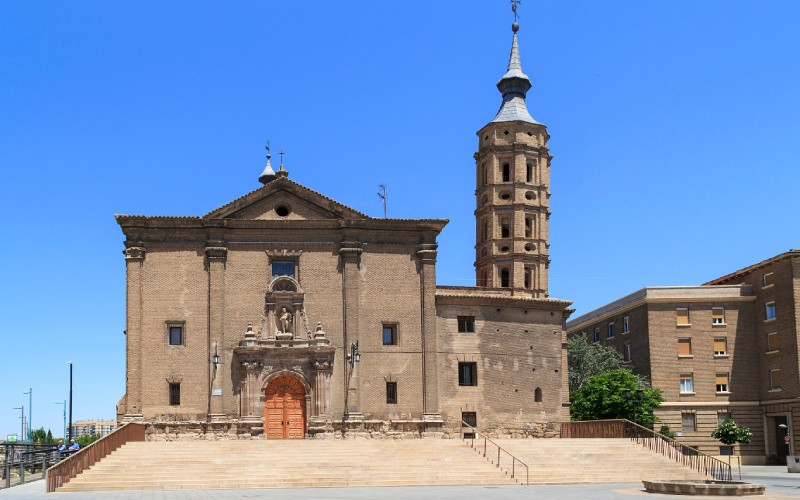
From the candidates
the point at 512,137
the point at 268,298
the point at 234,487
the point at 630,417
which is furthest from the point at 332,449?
the point at 512,137

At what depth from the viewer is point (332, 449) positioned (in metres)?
42.4

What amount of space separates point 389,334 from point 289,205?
7.83 m

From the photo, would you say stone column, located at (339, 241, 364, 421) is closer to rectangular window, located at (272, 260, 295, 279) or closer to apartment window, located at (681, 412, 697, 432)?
rectangular window, located at (272, 260, 295, 279)

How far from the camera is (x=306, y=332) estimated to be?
49969 mm

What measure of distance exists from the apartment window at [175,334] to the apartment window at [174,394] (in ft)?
6.68

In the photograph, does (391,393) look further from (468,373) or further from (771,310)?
(771,310)

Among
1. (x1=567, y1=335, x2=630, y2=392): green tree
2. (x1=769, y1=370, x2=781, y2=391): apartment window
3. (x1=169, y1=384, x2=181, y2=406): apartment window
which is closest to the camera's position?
(x1=169, y1=384, x2=181, y2=406): apartment window

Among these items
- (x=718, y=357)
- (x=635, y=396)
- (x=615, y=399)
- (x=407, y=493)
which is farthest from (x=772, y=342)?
(x=407, y=493)

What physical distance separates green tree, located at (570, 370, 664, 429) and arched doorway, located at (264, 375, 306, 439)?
771 inches

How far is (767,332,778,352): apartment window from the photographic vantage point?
63.1m

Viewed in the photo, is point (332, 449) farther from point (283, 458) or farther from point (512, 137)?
point (512, 137)

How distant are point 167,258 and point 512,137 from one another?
2690 centimetres

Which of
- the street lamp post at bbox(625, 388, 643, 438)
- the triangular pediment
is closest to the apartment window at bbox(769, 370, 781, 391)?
the street lamp post at bbox(625, 388, 643, 438)

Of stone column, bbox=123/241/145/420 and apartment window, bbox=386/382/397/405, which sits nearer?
stone column, bbox=123/241/145/420
